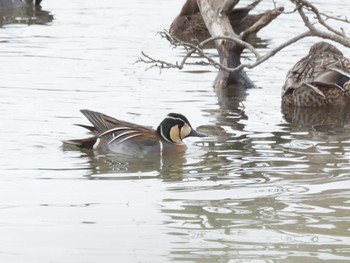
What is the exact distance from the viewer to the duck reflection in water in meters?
11.9

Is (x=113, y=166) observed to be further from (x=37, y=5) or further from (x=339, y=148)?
(x=37, y=5)

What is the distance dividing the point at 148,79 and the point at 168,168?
4.84 m

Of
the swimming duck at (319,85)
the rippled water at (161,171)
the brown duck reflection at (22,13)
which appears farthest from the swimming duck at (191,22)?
the swimming duck at (319,85)

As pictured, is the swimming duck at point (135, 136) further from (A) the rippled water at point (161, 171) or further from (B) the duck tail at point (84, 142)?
(A) the rippled water at point (161, 171)

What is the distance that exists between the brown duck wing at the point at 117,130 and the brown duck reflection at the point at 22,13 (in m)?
9.23

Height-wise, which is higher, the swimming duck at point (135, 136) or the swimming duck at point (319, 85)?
the swimming duck at point (319, 85)

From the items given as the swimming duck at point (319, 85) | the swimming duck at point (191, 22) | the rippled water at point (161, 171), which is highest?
the swimming duck at point (191, 22)

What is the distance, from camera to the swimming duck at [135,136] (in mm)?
11984

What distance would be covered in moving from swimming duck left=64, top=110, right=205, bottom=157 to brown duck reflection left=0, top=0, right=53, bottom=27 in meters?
9.31

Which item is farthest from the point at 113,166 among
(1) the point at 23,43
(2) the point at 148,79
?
(1) the point at 23,43

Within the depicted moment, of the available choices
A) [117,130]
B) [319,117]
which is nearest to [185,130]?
[117,130]

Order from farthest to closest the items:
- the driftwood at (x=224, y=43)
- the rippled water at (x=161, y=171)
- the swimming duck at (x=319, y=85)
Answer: the driftwood at (x=224, y=43), the swimming duck at (x=319, y=85), the rippled water at (x=161, y=171)

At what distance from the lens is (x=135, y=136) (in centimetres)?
1203

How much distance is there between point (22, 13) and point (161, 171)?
11969mm
